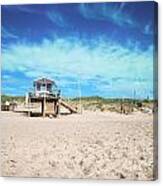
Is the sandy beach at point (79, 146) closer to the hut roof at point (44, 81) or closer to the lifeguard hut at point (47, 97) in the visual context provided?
the lifeguard hut at point (47, 97)

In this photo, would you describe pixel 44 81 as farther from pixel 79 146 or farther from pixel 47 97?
pixel 79 146

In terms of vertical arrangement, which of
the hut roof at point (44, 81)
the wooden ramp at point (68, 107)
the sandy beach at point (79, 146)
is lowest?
the sandy beach at point (79, 146)

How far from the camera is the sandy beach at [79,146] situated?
258 centimetres

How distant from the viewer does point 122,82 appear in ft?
8.54

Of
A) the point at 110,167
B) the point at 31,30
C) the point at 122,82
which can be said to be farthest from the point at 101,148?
the point at 31,30

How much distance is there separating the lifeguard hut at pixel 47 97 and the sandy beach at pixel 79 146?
36 millimetres

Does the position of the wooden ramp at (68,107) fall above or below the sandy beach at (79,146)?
above

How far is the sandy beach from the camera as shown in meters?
2.58

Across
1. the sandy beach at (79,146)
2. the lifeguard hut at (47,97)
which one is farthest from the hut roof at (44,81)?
the sandy beach at (79,146)

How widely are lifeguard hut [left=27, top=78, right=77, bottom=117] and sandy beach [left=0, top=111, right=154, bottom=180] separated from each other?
0.12 feet

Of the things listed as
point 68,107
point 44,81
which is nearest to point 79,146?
point 68,107

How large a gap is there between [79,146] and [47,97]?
248 millimetres

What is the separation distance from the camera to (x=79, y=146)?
2.63 meters

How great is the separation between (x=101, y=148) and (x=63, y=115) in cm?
21
